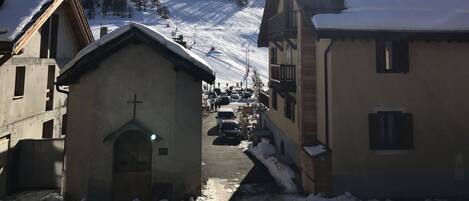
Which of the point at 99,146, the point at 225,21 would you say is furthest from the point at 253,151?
the point at 225,21

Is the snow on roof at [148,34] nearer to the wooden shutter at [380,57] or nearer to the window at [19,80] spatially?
the window at [19,80]

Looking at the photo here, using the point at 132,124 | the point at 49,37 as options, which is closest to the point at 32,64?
the point at 49,37

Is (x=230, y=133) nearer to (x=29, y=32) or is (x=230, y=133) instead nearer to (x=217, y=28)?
(x=29, y=32)

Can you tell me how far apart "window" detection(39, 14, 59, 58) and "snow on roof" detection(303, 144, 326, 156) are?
41.6 ft

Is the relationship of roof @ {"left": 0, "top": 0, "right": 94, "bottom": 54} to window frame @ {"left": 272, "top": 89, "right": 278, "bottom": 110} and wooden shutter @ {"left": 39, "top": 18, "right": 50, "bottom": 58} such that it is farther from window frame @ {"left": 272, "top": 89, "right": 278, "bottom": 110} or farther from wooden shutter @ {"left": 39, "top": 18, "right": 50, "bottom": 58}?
window frame @ {"left": 272, "top": 89, "right": 278, "bottom": 110}

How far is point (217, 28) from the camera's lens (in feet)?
470

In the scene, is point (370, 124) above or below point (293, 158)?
above

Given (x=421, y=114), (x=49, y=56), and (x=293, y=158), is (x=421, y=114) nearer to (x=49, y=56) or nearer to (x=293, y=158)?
(x=293, y=158)

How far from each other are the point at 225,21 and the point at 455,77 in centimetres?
14619

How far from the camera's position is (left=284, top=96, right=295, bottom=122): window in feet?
61.8

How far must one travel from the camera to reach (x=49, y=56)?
17875mm

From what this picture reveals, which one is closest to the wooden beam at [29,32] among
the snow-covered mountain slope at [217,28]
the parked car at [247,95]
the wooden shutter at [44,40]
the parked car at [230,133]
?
the wooden shutter at [44,40]

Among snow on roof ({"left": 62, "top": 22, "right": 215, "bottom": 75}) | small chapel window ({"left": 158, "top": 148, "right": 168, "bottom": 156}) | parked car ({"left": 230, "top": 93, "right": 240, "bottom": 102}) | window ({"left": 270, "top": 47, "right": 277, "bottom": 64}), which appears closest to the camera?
snow on roof ({"left": 62, "top": 22, "right": 215, "bottom": 75})

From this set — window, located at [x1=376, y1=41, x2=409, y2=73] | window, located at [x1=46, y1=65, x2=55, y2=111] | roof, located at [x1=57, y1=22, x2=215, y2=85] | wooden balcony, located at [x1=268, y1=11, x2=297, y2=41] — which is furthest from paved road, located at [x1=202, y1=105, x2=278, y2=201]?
A: window, located at [x1=46, y1=65, x2=55, y2=111]
